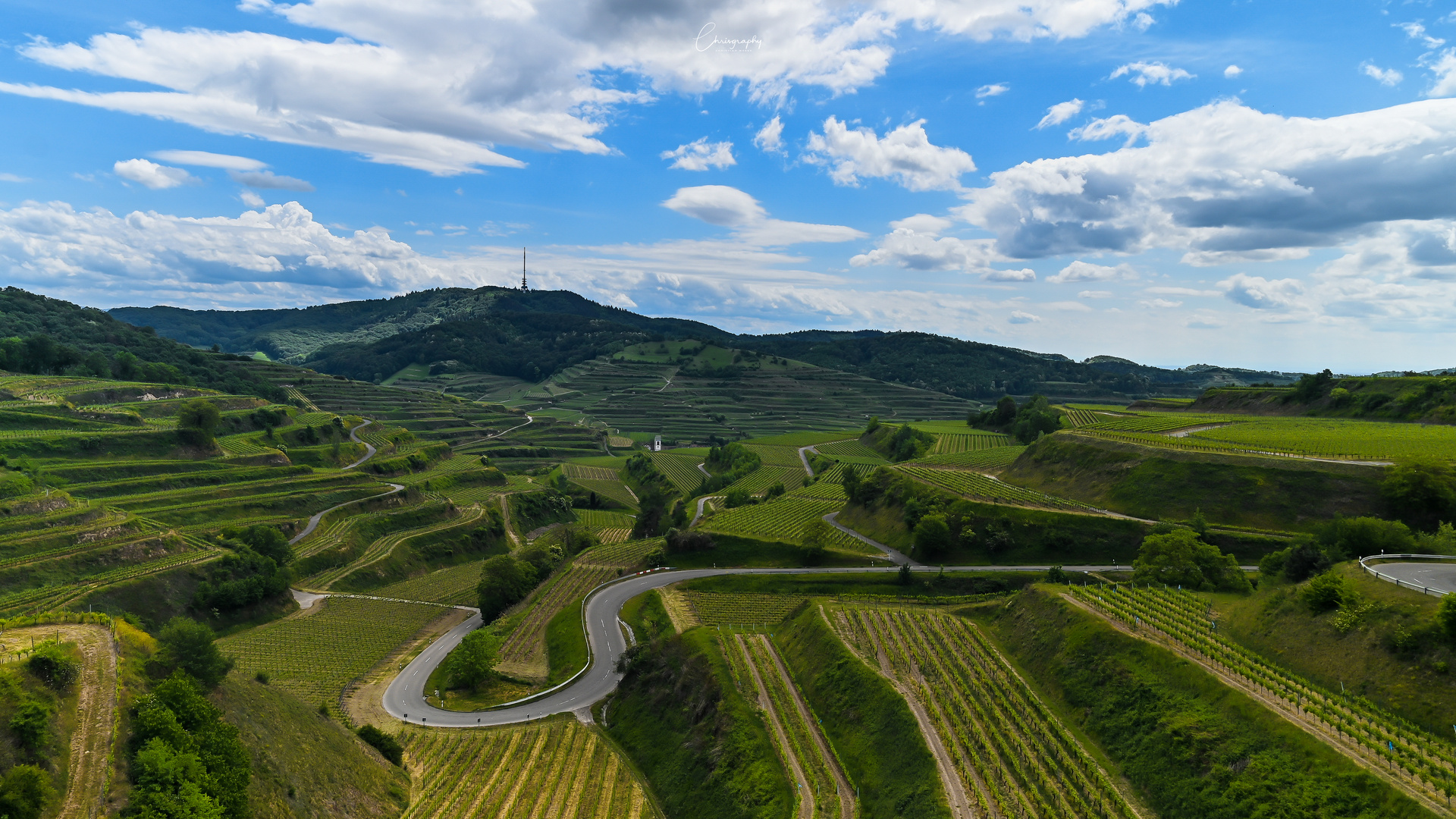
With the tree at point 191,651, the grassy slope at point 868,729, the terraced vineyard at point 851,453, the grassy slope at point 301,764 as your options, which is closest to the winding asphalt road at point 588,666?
the grassy slope at point 301,764

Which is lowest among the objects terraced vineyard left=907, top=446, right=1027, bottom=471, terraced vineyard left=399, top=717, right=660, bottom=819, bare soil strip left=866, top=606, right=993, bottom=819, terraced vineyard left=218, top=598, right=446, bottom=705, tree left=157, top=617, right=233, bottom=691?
terraced vineyard left=218, top=598, right=446, bottom=705

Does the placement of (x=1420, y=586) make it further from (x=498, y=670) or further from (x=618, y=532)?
(x=618, y=532)

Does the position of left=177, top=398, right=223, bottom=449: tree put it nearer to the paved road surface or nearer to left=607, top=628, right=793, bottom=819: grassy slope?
left=607, top=628, right=793, bottom=819: grassy slope

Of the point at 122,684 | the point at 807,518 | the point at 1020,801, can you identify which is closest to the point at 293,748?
the point at 122,684

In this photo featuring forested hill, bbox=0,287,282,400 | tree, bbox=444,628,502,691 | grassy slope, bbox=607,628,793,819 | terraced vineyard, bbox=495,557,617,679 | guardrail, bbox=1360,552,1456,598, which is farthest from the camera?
forested hill, bbox=0,287,282,400

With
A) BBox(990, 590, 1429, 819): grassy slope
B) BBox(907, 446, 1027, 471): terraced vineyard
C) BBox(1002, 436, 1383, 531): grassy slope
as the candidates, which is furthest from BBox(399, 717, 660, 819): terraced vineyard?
BBox(907, 446, 1027, 471): terraced vineyard

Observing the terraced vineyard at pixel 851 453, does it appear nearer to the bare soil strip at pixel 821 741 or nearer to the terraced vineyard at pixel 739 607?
the terraced vineyard at pixel 739 607

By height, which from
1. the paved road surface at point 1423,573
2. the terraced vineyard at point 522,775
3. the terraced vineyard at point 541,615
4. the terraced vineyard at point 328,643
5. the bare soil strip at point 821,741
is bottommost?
the terraced vineyard at point 328,643
